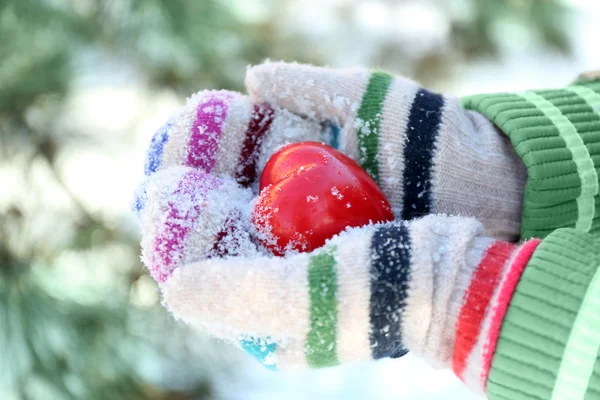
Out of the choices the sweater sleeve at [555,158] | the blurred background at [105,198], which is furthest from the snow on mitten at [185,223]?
the blurred background at [105,198]

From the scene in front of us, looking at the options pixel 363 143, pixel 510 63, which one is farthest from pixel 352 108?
pixel 510 63

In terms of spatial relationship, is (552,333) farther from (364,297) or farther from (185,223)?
(185,223)

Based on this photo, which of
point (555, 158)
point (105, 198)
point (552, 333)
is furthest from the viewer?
point (105, 198)

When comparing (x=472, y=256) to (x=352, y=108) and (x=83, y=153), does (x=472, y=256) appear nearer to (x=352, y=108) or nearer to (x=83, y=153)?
(x=352, y=108)

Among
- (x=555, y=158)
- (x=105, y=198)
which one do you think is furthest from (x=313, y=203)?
(x=105, y=198)

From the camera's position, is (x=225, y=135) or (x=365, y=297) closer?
(x=365, y=297)
